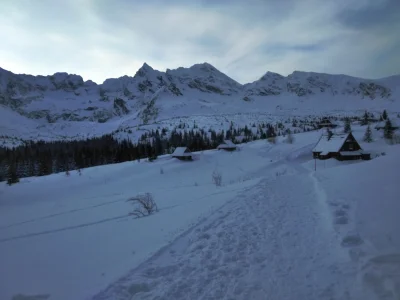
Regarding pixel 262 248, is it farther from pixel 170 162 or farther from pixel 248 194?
pixel 170 162

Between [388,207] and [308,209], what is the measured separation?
3.11 meters

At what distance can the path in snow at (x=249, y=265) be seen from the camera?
18.5 feet

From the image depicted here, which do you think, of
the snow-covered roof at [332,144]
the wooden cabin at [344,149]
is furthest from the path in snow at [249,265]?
the snow-covered roof at [332,144]

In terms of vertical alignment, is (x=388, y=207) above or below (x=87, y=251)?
above

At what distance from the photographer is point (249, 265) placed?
6.73 m

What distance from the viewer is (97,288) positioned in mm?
6301

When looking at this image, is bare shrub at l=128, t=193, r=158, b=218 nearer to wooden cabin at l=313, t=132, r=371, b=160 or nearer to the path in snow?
the path in snow

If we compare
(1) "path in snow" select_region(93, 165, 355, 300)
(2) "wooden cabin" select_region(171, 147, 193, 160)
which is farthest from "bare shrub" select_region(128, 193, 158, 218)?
(2) "wooden cabin" select_region(171, 147, 193, 160)

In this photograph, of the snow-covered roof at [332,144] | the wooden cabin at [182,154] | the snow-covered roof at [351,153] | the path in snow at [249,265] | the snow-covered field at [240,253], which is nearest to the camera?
the path in snow at [249,265]

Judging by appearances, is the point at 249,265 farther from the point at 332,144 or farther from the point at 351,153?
the point at 332,144

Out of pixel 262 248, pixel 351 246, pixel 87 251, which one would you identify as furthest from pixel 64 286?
pixel 351 246

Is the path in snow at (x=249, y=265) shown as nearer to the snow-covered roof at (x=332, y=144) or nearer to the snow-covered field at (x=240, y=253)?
the snow-covered field at (x=240, y=253)

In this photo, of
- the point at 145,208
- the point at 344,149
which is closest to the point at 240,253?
the point at 145,208

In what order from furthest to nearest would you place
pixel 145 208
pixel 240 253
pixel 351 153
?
1. pixel 351 153
2. pixel 145 208
3. pixel 240 253
